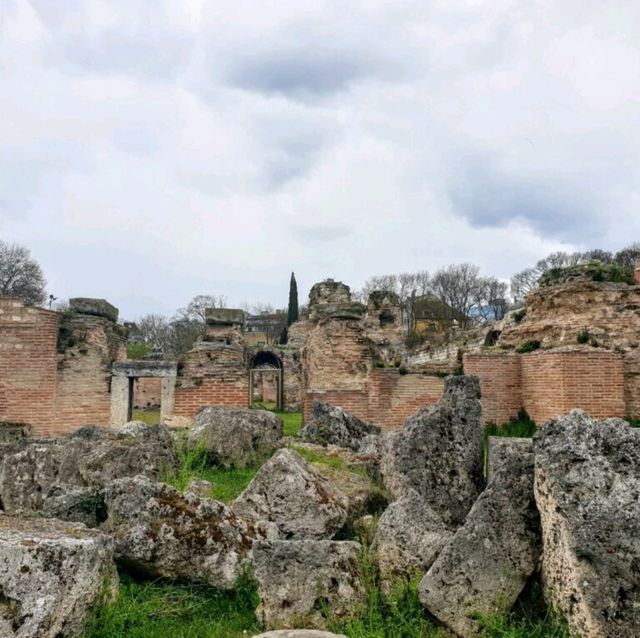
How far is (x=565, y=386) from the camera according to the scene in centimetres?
1056

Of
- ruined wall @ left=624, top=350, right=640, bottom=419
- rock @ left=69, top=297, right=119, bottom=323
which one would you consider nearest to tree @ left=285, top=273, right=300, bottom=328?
rock @ left=69, top=297, right=119, bottom=323

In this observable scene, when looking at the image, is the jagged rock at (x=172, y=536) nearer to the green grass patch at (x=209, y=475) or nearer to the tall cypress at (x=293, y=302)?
the green grass patch at (x=209, y=475)

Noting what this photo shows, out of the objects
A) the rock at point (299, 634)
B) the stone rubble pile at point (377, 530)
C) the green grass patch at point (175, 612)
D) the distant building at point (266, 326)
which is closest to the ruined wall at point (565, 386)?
the stone rubble pile at point (377, 530)

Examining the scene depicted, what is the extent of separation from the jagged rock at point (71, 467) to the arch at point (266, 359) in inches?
800

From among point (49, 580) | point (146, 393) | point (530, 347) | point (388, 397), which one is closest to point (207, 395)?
point (388, 397)

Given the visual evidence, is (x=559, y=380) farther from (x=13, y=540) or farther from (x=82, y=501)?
(x=13, y=540)

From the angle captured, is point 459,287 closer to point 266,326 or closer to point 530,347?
point 266,326

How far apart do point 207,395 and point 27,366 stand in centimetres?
353

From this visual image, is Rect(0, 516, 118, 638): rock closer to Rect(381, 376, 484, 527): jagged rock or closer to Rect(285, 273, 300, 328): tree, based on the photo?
Rect(381, 376, 484, 527): jagged rock

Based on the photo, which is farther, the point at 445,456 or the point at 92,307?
the point at 92,307

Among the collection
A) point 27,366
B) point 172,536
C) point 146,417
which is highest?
point 27,366

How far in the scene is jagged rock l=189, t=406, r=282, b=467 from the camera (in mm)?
6996

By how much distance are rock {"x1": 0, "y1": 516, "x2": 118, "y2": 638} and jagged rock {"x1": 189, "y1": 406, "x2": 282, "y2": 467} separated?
382 cm

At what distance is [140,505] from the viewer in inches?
146
